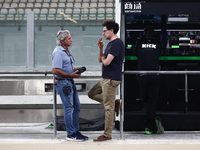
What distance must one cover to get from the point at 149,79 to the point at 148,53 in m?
0.40

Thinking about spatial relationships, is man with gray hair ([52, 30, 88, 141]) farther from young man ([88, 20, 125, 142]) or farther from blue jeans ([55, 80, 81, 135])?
young man ([88, 20, 125, 142])

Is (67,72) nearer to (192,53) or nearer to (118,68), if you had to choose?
(118,68)

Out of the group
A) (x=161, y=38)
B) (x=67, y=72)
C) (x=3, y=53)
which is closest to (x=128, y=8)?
(x=161, y=38)

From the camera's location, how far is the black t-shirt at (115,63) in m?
4.00

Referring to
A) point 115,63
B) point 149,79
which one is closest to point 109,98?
point 115,63

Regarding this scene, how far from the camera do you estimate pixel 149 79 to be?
4.81 metres

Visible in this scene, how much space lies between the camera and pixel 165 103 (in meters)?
5.38

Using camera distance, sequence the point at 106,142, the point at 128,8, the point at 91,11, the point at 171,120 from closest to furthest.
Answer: the point at 106,142
the point at 128,8
the point at 171,120
the point at 91,11

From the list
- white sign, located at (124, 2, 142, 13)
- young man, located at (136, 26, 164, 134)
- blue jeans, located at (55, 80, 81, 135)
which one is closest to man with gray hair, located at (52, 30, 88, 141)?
blue jeans, located at (55, 80, 81, 135)

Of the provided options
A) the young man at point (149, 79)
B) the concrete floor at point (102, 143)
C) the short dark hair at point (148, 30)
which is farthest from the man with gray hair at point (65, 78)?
the short dark hair at point (148, 30)

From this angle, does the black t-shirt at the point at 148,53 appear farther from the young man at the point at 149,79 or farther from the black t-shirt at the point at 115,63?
the black t-shirt at the point at 115,63

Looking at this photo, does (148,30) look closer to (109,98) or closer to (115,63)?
(115,63)

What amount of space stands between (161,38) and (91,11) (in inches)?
70.4

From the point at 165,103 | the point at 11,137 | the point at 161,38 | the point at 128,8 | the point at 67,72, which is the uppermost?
the point at 128,8
